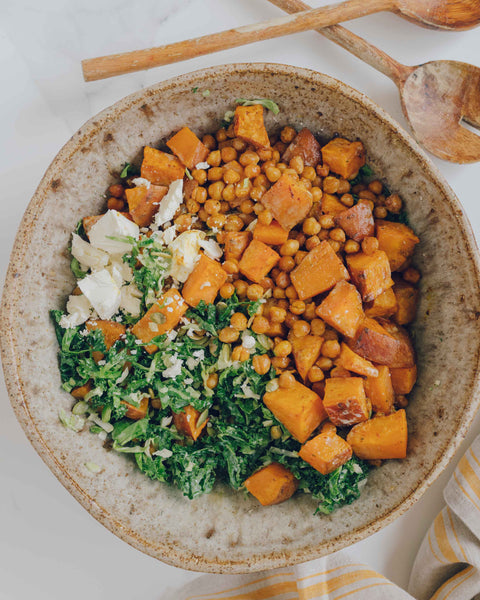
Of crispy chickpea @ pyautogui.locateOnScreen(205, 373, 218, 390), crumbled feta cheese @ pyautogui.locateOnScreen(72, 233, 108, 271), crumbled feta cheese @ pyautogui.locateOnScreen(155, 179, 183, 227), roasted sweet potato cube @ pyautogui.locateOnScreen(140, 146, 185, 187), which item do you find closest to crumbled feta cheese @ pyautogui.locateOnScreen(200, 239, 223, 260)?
crumbled feta cheese @ pyautogui.locateOnScreen(155, 179, 183, 227)

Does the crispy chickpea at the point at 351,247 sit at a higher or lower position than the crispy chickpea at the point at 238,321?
higher

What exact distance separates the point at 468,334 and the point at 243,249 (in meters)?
1.25

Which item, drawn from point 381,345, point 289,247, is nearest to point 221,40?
point 289,247

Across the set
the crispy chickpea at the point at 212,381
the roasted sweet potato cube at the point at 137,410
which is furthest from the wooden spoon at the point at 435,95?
the roasted sweet potato cube at the point at 137,410

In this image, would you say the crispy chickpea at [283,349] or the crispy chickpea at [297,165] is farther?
the crispy chickpea at [297,165]

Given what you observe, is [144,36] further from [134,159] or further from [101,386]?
[101,386]

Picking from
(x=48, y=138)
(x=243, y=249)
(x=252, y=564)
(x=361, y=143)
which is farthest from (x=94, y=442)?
(x=361, y=143)

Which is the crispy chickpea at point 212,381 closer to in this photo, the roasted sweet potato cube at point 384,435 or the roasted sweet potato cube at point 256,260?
the roasted sweet potato cube at point 256,260

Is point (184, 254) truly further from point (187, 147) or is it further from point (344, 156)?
point (344, 156)

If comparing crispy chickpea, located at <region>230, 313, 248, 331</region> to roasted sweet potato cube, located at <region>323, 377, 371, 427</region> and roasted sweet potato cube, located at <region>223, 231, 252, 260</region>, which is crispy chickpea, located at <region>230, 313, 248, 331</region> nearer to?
roasted sweet potato cube, located at <region>223, 231, 252, 260</region>

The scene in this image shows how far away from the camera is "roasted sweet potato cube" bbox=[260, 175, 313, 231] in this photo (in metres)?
2.84

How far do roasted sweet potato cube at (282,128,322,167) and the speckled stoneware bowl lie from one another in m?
0.09

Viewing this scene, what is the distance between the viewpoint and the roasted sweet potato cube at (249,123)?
9.54ft

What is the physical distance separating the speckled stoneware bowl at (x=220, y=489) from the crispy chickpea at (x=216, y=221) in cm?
56
